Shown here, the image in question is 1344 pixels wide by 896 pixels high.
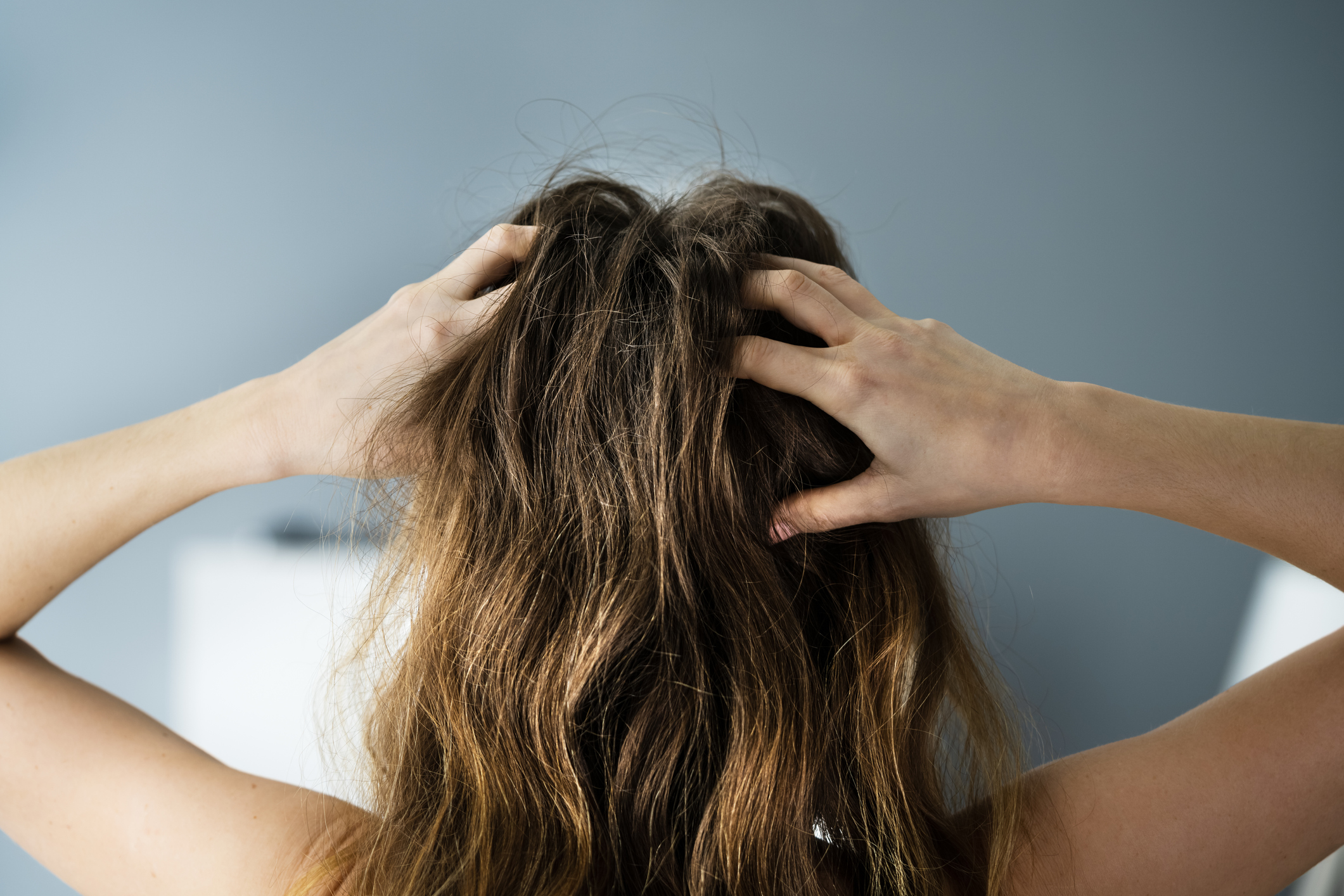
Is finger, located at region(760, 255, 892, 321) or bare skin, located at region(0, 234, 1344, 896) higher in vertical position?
finger, located at region(760, 255, 892, 321)

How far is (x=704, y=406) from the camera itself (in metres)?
0.57

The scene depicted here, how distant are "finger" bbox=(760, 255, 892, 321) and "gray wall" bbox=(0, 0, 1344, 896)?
641 millimetres

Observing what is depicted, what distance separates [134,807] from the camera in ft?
2.10

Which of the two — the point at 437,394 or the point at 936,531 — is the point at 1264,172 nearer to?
the point at 936,531

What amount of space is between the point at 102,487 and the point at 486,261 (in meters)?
0.54

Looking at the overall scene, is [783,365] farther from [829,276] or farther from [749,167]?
[749,167]

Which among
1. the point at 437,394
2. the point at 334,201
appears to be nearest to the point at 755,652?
the point at 437,394

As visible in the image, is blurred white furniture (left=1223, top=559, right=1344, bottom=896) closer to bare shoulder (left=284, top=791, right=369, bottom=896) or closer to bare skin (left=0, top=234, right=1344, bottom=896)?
bare skin (left=0, top=234, right=1344, bottom=896)

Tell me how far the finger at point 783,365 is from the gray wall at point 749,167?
0.75 metres

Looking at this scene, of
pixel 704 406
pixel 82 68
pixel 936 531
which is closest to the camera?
pixel 704 406

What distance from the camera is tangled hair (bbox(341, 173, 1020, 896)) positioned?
0.58 metres

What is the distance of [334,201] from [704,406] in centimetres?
99

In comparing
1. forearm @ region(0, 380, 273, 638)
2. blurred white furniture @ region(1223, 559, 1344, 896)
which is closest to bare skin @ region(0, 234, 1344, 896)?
forearm @ region(0, 380, 273, 638)

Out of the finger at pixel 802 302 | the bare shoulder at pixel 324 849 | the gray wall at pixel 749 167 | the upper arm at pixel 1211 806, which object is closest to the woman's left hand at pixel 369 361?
the finger at pixel 802 302
